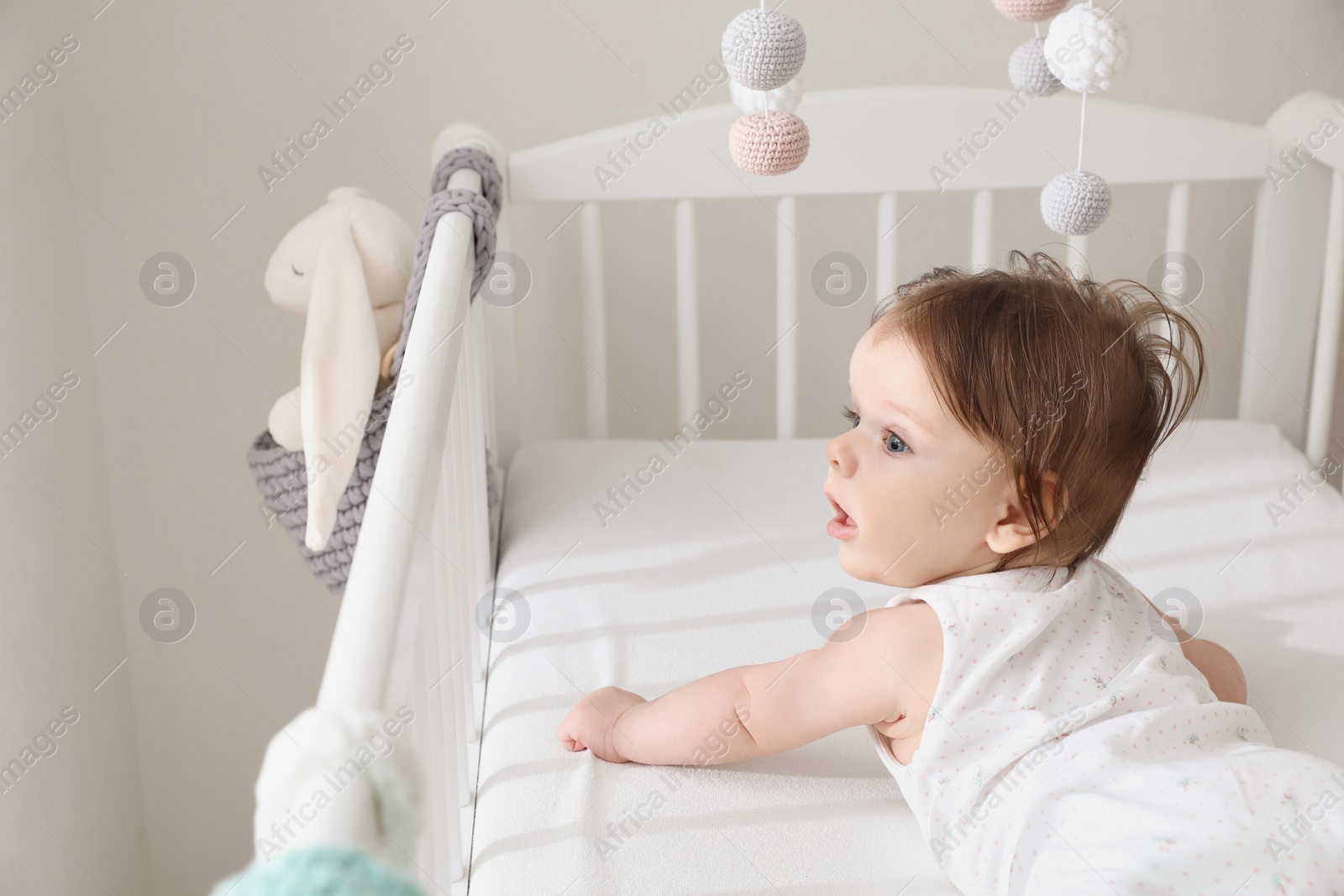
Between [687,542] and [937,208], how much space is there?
0.65m

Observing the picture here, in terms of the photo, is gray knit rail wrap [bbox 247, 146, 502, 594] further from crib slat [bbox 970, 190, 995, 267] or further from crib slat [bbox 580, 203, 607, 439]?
crib slat [bbox 970, 190, 995, 267]

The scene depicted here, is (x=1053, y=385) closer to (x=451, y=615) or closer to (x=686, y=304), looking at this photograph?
(x=451, y=615)

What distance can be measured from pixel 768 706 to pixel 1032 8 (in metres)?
0.49

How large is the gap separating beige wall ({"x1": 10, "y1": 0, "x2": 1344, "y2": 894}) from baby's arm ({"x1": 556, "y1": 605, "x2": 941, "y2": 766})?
0.81 metres

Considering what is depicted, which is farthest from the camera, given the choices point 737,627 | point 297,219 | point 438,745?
point 297,219

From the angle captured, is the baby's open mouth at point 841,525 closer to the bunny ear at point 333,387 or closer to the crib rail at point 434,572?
the crib rail at point 434,572

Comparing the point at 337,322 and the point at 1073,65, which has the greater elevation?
the point at 1073,65

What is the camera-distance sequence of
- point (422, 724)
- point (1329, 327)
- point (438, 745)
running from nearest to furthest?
point (422, 724)
point (438, 745)
point (1329, 327)

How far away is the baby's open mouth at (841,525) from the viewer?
0.84 m

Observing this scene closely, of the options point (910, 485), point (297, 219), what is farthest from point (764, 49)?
point (297, 219)

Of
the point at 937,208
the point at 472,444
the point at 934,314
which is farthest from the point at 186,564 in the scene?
the point at 934,314

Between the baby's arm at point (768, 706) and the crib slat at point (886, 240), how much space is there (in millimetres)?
620

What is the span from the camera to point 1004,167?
1338 millimetres

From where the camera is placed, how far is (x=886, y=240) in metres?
1.35
